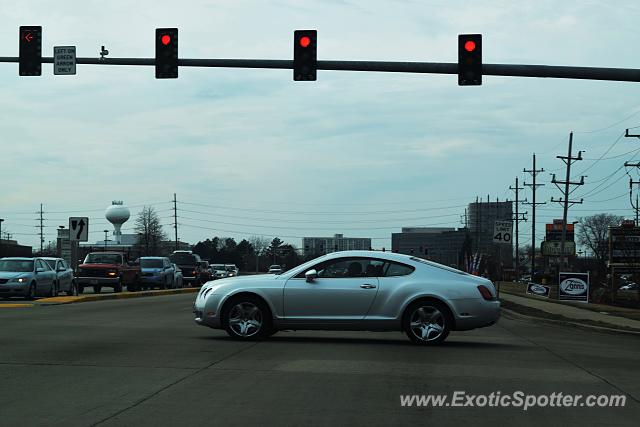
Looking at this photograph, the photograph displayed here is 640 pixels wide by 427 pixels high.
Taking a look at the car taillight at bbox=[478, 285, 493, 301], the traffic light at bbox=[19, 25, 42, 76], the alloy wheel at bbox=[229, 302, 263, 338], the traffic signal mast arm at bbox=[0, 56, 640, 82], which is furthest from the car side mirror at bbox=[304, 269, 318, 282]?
the traffic light at bbox=[19, 25, 42, 76]

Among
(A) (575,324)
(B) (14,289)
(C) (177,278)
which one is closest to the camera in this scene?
(A) (575,324)

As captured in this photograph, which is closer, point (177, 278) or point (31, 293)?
point (31, 293)

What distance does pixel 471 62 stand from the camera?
62.3 feet

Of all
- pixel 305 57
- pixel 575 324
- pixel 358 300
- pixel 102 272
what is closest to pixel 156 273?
pixel 102 272

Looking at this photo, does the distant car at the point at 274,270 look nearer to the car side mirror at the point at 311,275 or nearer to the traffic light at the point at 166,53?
the car side mirror at the point at 311,275

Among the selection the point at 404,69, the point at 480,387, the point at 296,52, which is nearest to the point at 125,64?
the point at 296,52

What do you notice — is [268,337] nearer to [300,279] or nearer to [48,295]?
[300,279]

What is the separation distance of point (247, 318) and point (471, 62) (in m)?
8.36

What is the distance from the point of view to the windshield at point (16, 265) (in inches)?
1161

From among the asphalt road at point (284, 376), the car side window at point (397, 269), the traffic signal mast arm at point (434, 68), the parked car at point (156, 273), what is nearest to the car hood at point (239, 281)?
the asphalt road at point (284, 376)

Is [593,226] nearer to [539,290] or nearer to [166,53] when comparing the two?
[539,290]

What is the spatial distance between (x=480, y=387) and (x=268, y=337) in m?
5.89

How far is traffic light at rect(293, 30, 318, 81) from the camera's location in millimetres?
19297

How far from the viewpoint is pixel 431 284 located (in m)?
14.1
